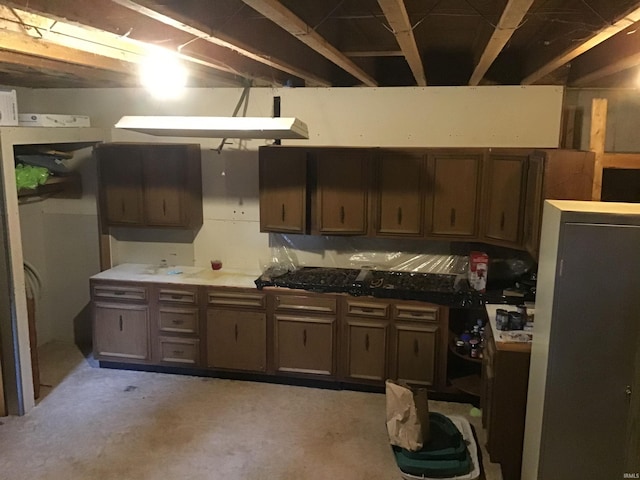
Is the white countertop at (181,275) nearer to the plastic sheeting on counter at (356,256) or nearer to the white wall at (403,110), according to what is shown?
the plastic sheeting on counter at (356,256)

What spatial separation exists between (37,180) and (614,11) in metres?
4.14

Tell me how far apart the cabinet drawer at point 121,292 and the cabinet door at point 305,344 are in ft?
3.75

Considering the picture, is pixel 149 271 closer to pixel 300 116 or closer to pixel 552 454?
pixel 300 116

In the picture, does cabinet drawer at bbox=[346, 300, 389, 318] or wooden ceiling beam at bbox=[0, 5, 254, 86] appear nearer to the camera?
wooden ceiling beam at bbox=[0, 5, 254, 86]

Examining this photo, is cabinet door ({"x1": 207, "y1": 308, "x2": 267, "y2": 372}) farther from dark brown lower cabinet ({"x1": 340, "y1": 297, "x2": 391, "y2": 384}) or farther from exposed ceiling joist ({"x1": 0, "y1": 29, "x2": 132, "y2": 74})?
exposed ceiling joist ({"x1": 0, "y1": 29, "x2": 132, "y2": 74})

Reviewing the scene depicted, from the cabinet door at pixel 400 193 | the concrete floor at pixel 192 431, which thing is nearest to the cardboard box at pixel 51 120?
the concrete floor at pixel 192 431

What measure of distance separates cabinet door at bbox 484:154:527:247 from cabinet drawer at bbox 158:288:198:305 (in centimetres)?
232

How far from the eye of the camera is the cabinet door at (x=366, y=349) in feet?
14.1

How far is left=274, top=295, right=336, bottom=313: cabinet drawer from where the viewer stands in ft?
14.3

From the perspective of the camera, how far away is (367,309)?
14.1ft

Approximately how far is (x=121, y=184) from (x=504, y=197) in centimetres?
309

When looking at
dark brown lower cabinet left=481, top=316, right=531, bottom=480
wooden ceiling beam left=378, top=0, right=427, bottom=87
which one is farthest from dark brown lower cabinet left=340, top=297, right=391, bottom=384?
wooden ceiling beam left=378, top=0, right=427, bottom=87

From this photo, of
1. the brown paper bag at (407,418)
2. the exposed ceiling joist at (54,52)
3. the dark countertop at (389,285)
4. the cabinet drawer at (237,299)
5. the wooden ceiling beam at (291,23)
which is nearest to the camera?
the wooden ceiling beam at (291,23)

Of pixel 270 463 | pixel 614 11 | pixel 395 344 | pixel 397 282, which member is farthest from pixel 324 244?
pixel 614 11
